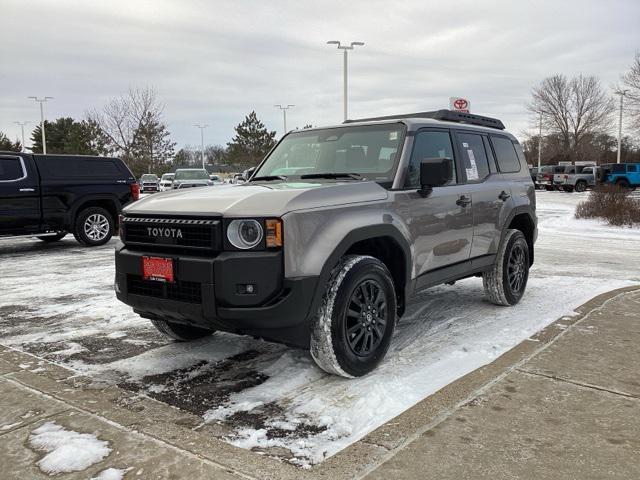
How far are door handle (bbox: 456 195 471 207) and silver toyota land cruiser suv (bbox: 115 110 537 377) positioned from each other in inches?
0.7

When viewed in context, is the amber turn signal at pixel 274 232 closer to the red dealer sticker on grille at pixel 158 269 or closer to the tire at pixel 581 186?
the red dealer sticker on grille at pixel 158 269

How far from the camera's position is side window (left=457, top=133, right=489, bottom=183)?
5277 mm

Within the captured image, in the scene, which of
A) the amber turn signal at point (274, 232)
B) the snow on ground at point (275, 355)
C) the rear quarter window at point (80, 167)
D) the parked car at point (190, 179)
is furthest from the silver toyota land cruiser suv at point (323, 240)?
the parked car at point (190, 179)

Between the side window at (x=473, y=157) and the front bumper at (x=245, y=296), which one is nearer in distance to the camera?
the front bumper at (x=245, y=296)

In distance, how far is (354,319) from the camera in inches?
152

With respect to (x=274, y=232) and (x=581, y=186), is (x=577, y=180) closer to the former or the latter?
(x=581, y=186)

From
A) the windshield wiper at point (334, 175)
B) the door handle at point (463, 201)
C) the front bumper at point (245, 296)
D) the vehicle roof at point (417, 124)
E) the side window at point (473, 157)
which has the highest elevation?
the vehicle roof at point (417, 124)

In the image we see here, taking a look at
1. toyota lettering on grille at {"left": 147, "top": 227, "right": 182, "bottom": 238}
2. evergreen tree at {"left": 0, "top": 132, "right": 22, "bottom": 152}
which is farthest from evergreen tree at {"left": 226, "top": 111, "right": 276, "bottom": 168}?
toyota lettering on grille at {"left": 147, "top": 227, "right": 182, "bottom": 238}

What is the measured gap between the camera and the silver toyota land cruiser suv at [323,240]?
3.38 metres

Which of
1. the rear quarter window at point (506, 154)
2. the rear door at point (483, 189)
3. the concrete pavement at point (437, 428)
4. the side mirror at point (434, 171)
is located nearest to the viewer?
the concrete pavement at point (437, 428)

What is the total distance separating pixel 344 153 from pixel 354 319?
152 centimetres

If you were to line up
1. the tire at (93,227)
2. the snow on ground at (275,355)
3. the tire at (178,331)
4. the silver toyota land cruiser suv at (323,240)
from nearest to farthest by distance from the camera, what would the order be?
the snow on ground at (275,355) → the silver toyota land cruiser suv at (323,240) → the tire at (178,331) → the tire at (93,227)

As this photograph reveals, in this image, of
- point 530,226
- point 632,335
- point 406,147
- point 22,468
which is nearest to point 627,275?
point 530,226

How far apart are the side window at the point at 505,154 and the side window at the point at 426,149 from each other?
1089 millimetres
